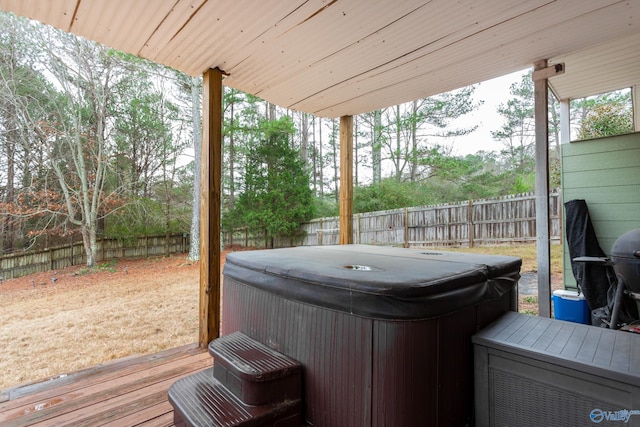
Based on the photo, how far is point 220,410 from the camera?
126 cm

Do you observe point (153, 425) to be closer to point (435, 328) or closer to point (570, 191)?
point (435, 328)

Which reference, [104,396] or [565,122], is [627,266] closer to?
[565,122]

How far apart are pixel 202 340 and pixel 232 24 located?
2339mm

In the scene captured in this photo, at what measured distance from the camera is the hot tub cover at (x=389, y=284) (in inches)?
43.7

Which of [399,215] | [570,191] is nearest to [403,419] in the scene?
[570,191]

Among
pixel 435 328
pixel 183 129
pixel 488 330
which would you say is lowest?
pixel 488 330

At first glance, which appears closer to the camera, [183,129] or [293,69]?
[293,69]

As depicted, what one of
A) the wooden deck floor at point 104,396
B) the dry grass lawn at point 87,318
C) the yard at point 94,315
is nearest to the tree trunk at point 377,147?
the yard at point 94,315

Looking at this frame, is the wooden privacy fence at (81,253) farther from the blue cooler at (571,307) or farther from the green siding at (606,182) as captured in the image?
the green siding at (606,182)

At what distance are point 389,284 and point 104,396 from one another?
5.95 ft

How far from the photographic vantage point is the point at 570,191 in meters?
3.18

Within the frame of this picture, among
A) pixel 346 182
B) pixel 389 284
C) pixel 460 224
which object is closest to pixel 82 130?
pixel 346 182

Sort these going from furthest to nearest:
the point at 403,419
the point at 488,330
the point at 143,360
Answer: the point at 143,360 < the point at 488,330 < the point at 403,419

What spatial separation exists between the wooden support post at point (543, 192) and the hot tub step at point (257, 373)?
7.23 feet
